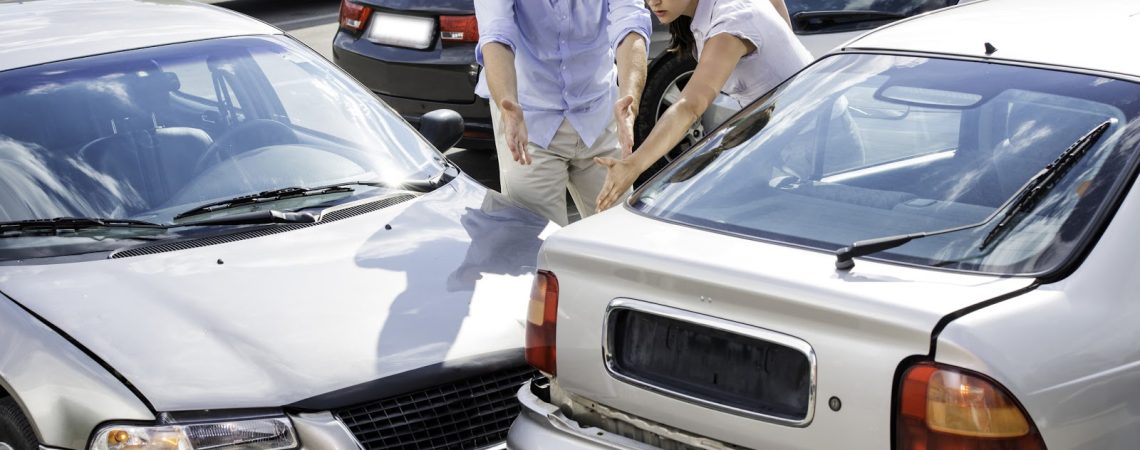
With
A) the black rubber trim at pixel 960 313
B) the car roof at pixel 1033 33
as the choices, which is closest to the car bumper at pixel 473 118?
the car roof at pixel 1033 33

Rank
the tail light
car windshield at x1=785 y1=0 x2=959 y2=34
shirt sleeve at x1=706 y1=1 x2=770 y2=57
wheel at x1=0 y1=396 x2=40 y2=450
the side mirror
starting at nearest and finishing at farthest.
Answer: the tail light → wheel at x1=0 y1=396 x2=40 y2=450 → shirt sleeve at x1=706 y1=1 x2=770 y2=57 → the side mirror → car windshield at x1=785 y1=0 x2=959 y2=34

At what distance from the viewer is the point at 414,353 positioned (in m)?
3.63

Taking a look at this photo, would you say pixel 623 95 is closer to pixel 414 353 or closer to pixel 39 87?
pixel 414 353

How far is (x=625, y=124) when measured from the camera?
→ 13.8ft

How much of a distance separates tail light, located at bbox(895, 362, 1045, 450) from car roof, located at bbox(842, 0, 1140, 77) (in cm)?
101

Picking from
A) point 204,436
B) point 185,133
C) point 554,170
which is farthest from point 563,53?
point 204,436

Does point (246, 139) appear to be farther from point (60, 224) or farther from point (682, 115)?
point (682, 115)

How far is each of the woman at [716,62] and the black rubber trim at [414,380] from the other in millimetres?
542

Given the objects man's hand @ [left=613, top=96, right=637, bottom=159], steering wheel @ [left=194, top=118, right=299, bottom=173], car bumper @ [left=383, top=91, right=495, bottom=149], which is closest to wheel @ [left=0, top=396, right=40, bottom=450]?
steering wheel @ [left=194, top=118, right=299, bottom=173]

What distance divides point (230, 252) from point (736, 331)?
1.81m

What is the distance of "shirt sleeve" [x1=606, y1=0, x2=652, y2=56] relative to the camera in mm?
4793

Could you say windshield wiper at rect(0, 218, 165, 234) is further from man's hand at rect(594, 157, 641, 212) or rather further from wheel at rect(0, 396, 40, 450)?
man's hand at rect(594, 157, 641, 212)

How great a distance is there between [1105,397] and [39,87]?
10.9 ft

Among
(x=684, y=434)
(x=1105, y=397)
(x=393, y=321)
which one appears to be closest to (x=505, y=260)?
(x=393, y=321)
